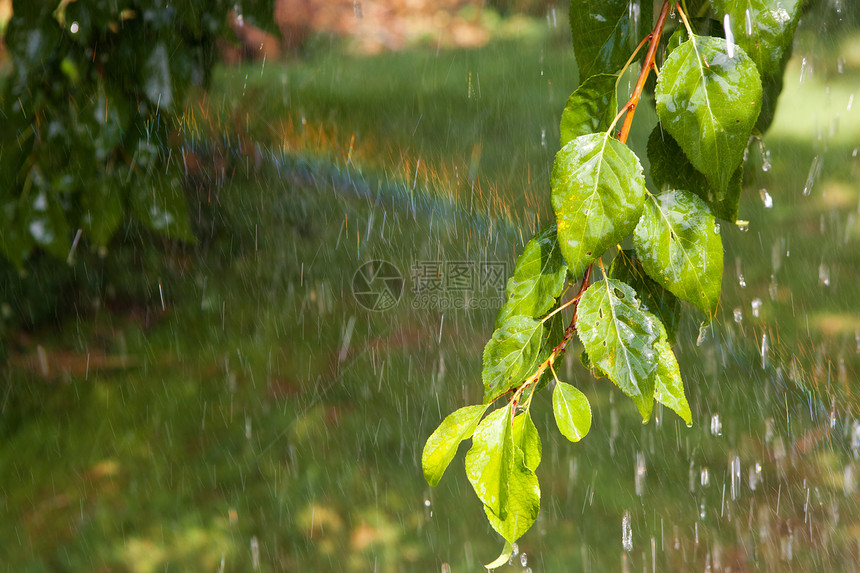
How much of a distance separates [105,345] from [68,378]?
0.17 metres

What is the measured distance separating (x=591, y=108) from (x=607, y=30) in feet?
0.21

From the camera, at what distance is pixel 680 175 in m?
0.31

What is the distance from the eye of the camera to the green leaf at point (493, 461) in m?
0.28

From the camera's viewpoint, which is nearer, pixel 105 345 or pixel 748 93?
pixel 748 93

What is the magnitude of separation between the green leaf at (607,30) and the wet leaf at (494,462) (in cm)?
17

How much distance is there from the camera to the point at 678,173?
0.31 m

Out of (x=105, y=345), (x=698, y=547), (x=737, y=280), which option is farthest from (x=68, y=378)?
(x=737, y=280)

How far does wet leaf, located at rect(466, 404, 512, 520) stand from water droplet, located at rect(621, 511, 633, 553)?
1.55 m

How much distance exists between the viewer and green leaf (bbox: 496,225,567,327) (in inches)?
12.1

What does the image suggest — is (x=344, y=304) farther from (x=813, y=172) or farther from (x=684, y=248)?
(x=684, y=248)

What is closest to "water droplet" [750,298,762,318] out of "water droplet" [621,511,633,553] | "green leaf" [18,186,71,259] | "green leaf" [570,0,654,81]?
"water droplet" [621,511,633,553]

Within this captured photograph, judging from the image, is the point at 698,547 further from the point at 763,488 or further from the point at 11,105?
the point at 11,105

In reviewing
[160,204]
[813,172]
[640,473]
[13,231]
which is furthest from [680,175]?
[813,172]

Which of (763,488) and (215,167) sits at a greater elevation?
(215,167)
